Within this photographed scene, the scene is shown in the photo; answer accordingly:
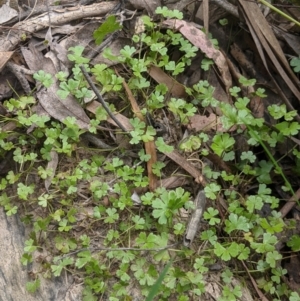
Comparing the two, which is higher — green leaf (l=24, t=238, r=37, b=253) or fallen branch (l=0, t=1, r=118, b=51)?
fallen branch (l=0, t=1, r=118, b=51)

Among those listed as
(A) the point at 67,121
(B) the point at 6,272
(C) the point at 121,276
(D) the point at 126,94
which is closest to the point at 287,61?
(D) the point at 126,94

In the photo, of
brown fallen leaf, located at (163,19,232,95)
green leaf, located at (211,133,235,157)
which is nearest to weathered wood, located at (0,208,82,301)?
green leaf, located at (211,133,235,157)

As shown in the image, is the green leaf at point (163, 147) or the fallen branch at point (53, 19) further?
the fallen branch at point (53, 19)

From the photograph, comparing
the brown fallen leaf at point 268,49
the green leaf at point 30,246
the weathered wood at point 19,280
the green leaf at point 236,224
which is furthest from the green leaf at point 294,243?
the green leaf at point 30,246

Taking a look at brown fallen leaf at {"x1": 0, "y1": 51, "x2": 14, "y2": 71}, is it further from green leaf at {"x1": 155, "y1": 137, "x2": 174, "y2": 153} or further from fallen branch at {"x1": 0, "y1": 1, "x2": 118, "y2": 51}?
green leaf at {"x1": 155, "y1": 137, "x2": 174, "y2": 153}

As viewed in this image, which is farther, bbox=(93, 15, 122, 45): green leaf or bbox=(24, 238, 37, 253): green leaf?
bbox=(93, 15, 122, 45): green leaf

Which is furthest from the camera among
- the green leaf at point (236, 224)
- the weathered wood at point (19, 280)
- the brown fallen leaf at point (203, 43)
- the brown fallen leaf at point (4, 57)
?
the brown fallen leaf at point (203, 43)

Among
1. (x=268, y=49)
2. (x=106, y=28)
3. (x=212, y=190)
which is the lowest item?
(x=212, y=190)

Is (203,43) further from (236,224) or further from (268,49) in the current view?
(236,224)

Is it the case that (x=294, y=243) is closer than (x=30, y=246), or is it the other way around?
(x=30, y=246)

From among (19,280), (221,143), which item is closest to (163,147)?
(221,143)

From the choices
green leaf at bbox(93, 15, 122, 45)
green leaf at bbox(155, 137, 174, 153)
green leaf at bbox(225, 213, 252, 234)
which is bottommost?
green leaf at bbox(225, 213, 252, 234)

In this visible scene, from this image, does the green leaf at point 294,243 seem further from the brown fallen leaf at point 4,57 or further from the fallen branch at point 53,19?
the brown fallen leaf at point 4,57
